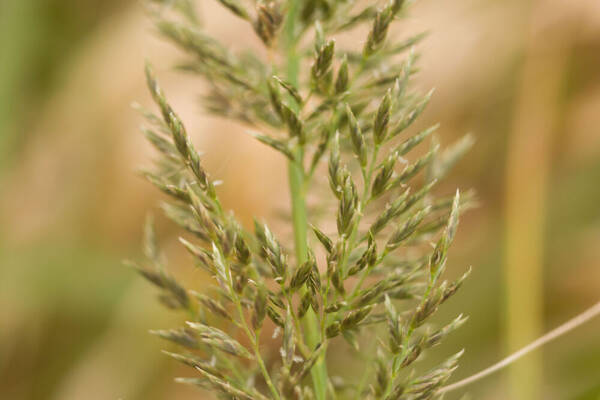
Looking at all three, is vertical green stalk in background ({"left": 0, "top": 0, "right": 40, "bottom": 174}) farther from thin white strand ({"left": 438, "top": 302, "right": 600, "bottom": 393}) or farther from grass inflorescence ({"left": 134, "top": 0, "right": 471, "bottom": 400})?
thin white strand ({"left": 438, "top": 302, "right": 600, "bottom": 393})

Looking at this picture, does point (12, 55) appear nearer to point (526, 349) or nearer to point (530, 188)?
point (530, 188)

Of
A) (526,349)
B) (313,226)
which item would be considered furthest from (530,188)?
(313,226)

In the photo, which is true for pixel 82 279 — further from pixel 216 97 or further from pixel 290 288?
pixel 290 288

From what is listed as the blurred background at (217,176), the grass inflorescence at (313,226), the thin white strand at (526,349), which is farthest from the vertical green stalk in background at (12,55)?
the thin white strand at (526,349)

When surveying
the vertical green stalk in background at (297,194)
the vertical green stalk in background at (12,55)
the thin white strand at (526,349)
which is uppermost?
the vertical green stalk in background at (12,55)

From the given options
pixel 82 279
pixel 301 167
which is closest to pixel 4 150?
pixel 82 279

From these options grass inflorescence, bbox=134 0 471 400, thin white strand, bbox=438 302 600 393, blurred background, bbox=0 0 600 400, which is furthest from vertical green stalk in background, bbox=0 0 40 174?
thin white strand, bbox=438 302 600 393

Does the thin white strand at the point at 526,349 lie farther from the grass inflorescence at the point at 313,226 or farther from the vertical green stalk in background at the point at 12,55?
the vertical green stalk in background at the point at 12,55

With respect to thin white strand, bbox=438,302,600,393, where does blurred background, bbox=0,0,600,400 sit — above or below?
above
